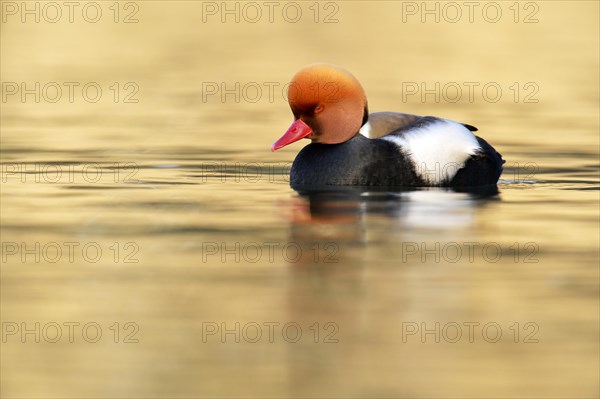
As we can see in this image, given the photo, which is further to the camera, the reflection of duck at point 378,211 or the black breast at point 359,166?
the black breast at point 359,166

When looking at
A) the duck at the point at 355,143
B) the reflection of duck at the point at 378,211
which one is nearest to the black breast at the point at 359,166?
the duck at the point at 355,143

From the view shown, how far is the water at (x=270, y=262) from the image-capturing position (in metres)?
5.09

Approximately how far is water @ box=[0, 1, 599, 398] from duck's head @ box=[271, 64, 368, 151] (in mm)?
398

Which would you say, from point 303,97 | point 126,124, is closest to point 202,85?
point 126,124

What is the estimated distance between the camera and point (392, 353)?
529 centimetres

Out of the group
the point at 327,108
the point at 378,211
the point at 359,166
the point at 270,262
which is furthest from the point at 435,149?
the point at 270,262

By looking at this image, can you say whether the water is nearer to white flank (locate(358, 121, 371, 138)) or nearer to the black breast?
the black breast

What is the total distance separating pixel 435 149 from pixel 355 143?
1.78 ft

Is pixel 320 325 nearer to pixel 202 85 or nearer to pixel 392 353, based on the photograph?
pixel 392 353

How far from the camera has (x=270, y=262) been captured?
6938mm

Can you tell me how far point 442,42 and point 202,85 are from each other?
5.54 m

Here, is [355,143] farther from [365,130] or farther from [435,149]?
[435,149]

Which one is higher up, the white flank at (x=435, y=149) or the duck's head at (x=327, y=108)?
the duck's head at (x=327, y=108)

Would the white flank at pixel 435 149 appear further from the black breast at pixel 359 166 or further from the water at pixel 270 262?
the water at pixel 270 262
